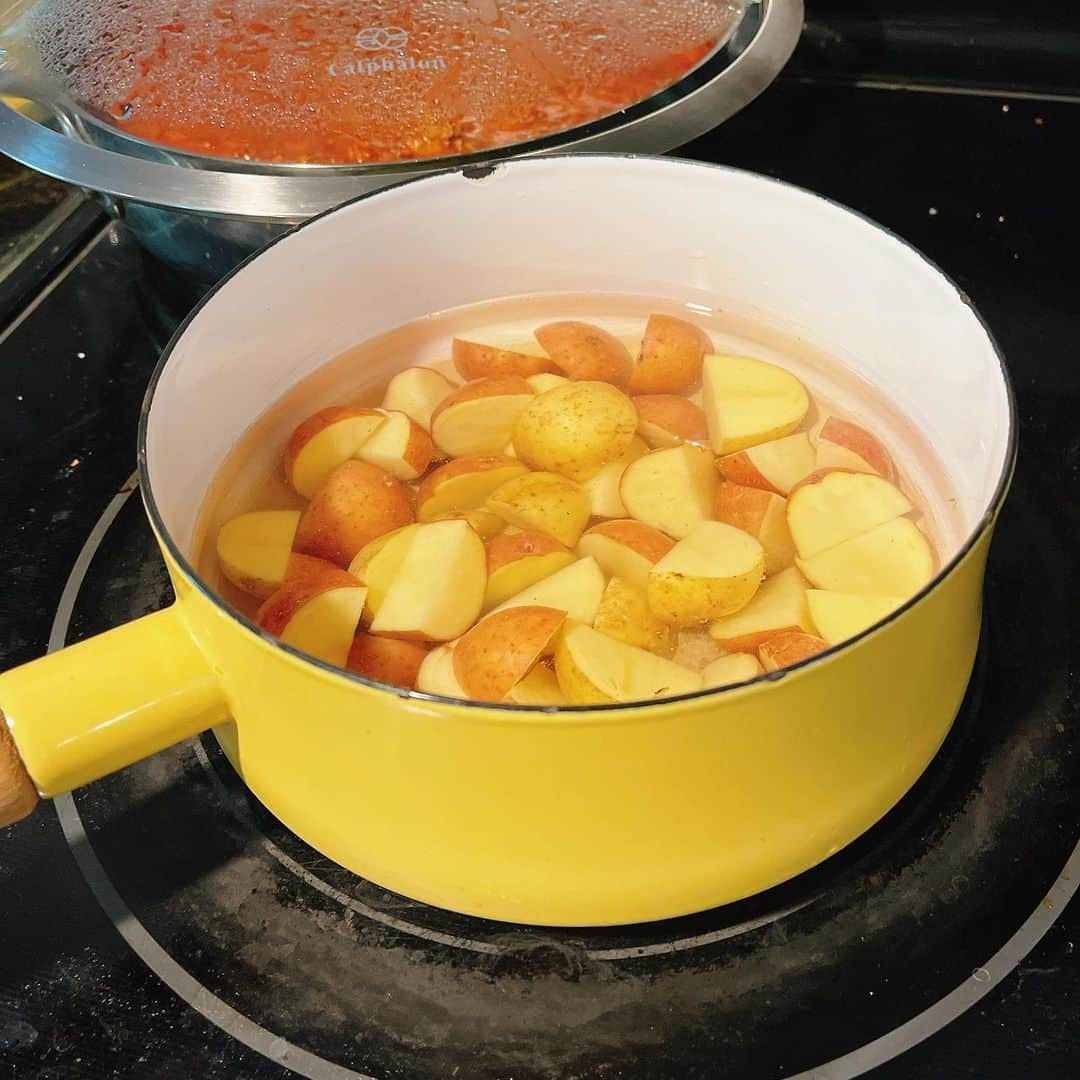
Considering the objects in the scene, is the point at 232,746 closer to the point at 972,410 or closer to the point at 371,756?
the point at 371,756

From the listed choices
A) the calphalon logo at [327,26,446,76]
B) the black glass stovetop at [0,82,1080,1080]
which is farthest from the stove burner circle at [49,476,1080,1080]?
the calphalon logo at [327,26,446,76]

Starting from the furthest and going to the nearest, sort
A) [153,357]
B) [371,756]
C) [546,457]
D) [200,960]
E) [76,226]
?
[76,226], [153,357], [546,457], [200,960], [371,756]

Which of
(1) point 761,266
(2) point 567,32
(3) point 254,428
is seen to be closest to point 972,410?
(1) point 761,266

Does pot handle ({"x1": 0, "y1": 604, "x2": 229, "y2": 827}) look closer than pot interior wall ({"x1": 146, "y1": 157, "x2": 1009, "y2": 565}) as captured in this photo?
Yes

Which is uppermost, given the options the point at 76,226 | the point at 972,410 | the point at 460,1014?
the point at 76,226

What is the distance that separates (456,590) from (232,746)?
0.48 feet

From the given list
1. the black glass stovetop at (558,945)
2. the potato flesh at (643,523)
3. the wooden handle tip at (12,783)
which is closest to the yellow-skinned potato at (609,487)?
the potato flesh at (643,523)

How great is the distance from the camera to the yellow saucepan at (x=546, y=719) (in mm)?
446

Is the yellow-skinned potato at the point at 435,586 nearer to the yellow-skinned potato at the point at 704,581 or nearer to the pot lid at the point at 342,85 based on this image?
the yellow-skinned potato at the point at 704,581

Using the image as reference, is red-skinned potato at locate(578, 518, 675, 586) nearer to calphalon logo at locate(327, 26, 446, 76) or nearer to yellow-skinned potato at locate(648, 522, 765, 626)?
yellow-skinned potato at locate(648, 522, 765, 626)

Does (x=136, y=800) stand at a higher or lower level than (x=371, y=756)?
lower

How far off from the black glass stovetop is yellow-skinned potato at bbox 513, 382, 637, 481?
266 mm

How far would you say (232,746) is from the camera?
1.88 ft

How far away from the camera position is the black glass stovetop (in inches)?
22.0
